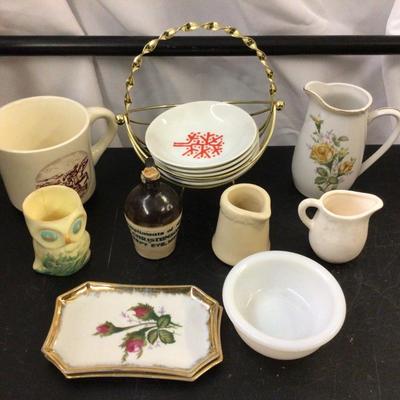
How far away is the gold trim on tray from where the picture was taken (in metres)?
0.46

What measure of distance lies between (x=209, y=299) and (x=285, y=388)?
0.39 feet

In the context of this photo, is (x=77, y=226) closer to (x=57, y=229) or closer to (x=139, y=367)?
(x=57, y=229)

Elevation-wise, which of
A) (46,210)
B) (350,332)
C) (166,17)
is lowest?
(350,332)

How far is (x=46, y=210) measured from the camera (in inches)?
21.7

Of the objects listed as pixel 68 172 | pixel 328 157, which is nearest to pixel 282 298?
Result: pixel 328 157

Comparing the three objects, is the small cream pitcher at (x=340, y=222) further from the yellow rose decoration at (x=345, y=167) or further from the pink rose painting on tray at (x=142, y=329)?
the pink rose painting on tray at (x=142, y=329)

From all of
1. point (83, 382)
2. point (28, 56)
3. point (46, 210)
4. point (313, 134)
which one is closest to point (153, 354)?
point (83, 382)

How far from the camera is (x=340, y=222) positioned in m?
0.54

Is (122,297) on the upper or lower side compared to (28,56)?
lower

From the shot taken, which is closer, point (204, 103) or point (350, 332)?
point (350, 332)

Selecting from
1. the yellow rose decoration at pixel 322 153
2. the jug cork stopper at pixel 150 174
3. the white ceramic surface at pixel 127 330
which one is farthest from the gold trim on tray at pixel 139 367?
the yellow rose decoration at pixel 322 153

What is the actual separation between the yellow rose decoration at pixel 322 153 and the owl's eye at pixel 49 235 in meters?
0.33

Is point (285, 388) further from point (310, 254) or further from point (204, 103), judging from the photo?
point (204, 103)

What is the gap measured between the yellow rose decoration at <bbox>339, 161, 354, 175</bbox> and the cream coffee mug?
301mm
